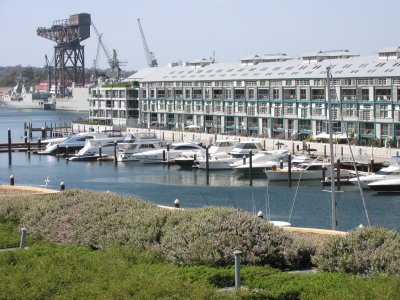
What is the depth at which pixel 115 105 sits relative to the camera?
109438mm

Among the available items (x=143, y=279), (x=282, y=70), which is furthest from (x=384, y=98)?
(x=143, y=279)

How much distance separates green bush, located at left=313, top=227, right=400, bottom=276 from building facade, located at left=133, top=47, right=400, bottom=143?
3997 cm

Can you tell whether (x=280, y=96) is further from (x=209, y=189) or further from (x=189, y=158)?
(x=209, y=189)

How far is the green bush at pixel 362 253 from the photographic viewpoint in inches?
628

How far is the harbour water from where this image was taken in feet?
133

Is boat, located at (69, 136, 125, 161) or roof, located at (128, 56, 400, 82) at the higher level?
roof, located at (128, 56, 400, 82)

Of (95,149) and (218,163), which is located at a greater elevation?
(95,149)

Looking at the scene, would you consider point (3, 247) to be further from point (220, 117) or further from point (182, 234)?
point (220, 117)

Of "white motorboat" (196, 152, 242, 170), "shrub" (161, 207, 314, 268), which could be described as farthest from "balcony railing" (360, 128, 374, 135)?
"shrub" (161, 207, 314, 268)

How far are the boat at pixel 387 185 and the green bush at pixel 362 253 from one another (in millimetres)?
32315

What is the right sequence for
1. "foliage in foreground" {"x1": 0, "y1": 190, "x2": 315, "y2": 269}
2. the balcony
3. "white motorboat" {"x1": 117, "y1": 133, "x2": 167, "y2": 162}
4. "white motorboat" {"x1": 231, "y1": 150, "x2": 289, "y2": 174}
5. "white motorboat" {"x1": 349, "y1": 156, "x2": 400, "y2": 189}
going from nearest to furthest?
"foliage in foreground" {"x1": 0, "y1": 190, "x2": 315, "y2": 269} < "white motorboat" {"x1": 349, "y1": 156, "x2": 400, "y2": 189} < "white motorboat" {"x1": 231, "y1": 150, "x2": 289, "y2": 174} < the balcony < "white motorboat" {"x1": 117, "y1": 133, "x2": 167, "y2": 162}

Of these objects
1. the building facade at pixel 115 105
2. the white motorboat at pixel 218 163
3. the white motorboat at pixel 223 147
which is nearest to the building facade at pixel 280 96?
the building facade at pixel 115 105

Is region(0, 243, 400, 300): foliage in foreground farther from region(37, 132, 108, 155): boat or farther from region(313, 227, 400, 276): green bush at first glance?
region(37, 132, 108, 155): boat

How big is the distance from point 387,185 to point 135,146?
1261 inches
